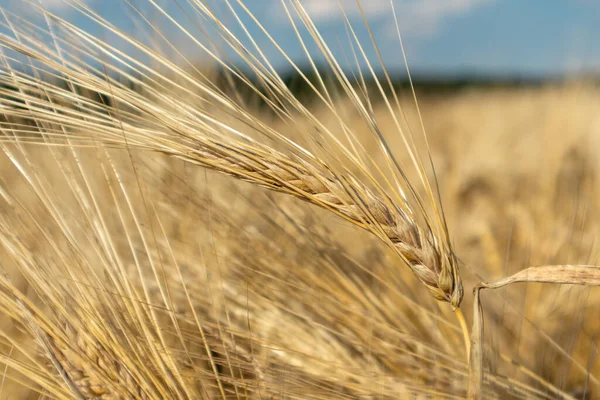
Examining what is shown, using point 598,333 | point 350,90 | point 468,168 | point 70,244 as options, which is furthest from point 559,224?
point 70,244

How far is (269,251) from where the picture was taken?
2.27ft

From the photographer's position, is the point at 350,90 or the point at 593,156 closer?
the point at 350,90

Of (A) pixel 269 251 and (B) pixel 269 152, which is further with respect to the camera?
(A) pixel 269 251

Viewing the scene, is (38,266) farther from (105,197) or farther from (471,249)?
(471,249)

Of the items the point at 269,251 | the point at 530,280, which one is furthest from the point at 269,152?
the point at 269,251

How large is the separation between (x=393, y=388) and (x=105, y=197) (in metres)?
0.62

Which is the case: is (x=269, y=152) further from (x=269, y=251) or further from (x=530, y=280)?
(x=269, y=251)

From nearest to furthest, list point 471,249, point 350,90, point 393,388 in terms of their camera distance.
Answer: point 350,90 → point 393,388 → point 471,249

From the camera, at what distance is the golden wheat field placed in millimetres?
378

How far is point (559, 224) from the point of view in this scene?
95 centimetres

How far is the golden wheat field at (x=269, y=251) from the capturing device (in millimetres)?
378

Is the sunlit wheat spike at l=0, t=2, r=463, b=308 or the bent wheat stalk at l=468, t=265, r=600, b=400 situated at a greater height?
the sunlit wheat spike at l=0, t=2, r=463, b=308

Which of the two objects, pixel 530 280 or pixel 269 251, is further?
pixel 269 251

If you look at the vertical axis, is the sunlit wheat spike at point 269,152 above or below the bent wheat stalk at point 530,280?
above
